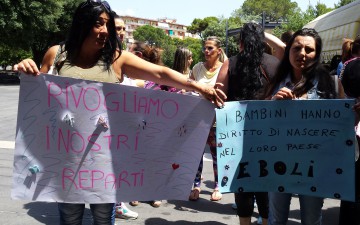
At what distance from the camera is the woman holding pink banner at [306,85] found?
228 cm

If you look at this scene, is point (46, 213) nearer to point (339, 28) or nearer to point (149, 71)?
point (149, 71)

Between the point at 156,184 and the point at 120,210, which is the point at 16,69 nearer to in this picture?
the point at 156,184

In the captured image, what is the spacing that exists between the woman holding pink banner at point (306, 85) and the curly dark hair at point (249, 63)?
0.50 metres

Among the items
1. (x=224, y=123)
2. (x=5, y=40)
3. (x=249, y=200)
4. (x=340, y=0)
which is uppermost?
(x=340, y=0)

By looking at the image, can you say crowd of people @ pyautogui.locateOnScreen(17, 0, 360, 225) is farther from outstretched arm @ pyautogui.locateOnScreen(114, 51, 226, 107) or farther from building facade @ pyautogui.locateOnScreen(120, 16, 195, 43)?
building facade @ pyautogui.locateOnScreen(120, 16, 195, 43)

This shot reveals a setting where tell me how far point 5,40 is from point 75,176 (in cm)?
2508

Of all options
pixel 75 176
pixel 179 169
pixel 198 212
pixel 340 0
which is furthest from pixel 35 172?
pixel 340 0

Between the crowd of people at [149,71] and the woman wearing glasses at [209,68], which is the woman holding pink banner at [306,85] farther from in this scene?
the woman wearing glasses at [209,68]

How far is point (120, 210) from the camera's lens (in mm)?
3691

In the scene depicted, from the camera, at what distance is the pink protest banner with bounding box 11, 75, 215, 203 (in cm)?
211

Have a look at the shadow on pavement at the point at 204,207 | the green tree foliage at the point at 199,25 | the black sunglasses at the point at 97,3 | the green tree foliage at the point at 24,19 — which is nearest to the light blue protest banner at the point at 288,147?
the black sunglasses at the point at 97,3

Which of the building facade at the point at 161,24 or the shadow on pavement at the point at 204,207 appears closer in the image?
the shadow on pavement at the point at 204,207

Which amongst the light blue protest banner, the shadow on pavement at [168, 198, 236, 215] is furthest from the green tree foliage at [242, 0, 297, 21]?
the light blue protest banner

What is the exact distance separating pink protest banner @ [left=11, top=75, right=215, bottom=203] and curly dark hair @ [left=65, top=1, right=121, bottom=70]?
0.57 ft
